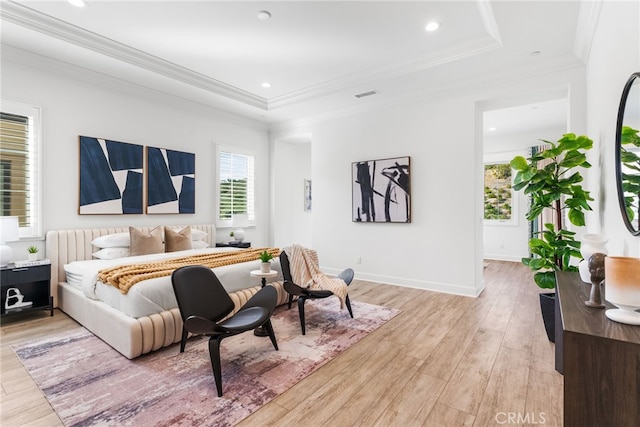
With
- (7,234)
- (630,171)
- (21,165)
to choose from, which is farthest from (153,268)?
(630,171)

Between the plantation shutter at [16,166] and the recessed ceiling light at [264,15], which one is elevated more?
the recessed ceiling light at [264,15]

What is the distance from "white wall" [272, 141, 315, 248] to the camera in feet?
23.0

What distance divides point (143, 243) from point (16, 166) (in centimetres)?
162

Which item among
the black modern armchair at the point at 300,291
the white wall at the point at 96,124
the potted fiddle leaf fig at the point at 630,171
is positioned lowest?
the black modern armchair at the point at 300,291

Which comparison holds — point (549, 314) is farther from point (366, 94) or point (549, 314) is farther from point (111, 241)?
point (111, 241)

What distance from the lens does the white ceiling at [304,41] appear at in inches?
120

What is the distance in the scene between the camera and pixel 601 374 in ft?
3.71

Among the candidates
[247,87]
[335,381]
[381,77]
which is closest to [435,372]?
[335,381]

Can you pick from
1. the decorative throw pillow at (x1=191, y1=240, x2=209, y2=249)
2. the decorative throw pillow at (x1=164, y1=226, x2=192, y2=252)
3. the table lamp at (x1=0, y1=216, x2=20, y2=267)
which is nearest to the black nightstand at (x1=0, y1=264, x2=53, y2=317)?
the table lamp at (x1=0, y1=216, x2=20, y2=267)

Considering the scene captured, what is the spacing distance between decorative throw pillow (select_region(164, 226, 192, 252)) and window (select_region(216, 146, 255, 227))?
Result: 1.17 m

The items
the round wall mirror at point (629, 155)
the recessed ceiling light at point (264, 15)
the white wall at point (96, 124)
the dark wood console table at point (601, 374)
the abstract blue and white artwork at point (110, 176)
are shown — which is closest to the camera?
the dark wood console table at point (601, 374)

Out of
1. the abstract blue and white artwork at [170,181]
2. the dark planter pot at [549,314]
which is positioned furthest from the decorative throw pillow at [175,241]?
the dark planter pot at [549,314]

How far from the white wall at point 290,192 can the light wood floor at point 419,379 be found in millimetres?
4066

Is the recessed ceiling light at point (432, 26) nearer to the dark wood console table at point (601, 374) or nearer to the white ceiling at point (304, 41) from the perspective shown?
the white ceiling at point (304, 41)
